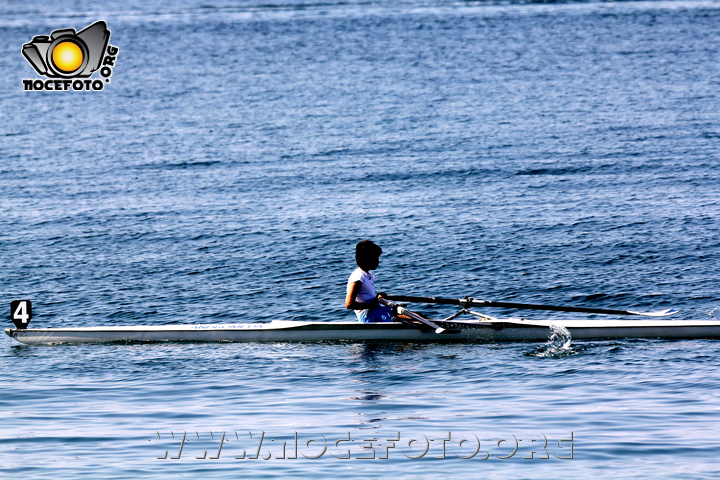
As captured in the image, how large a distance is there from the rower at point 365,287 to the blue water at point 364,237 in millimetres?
726

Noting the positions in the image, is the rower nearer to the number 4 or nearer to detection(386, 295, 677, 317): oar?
detection(386, 295, 677, 317): oar

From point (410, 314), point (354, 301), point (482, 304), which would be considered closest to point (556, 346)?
point (482, 304)

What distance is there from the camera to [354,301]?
1759 centimetres

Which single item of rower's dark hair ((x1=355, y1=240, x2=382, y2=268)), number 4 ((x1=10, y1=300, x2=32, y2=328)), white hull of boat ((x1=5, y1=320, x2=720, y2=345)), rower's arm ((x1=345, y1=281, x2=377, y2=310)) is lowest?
white hull of boat ((x1=5, y1=320, x2=720, y2=345))

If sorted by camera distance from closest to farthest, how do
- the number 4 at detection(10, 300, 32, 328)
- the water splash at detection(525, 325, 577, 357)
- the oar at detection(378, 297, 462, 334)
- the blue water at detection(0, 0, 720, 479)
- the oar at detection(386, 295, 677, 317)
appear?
1. the blue water at detection(0, 0, 720, 479)
2. the water splash at detection(525, 325, 577, 357)
3. the oar at detection(378, 297, 462, 334)
4. the oar at detection(386, 295, 677, 317)
5. the number 4 at detection(10, 300, 32, 328)

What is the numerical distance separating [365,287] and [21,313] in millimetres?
6684

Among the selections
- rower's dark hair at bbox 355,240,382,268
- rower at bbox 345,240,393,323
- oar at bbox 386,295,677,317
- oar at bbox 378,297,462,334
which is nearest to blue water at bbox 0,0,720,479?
oar at bbox 378,297,462,334

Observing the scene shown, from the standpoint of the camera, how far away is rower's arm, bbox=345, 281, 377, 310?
1745 cm

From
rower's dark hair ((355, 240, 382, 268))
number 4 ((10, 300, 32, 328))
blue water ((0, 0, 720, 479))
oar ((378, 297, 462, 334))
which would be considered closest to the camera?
blue water ((0, 0, 720, 479))

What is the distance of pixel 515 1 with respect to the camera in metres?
83.8

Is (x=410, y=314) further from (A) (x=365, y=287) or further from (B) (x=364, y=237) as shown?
(B) (x=364, y=237)

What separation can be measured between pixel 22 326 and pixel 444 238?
11.7m

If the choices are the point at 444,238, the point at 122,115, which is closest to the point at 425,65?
the point at 122,115

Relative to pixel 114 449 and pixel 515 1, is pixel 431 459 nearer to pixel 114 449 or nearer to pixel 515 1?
pixel 114 449
